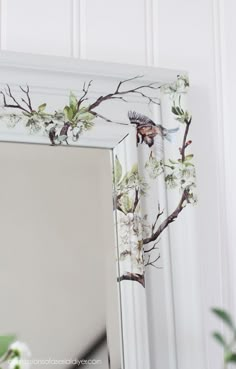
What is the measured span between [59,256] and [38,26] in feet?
1.40

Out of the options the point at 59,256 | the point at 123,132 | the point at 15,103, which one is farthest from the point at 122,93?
the point at 59,256

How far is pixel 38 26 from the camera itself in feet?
3.91

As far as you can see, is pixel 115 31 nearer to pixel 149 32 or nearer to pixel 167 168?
pixel 149 32

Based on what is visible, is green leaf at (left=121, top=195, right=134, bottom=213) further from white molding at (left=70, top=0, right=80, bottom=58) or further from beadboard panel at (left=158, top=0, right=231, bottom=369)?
white molding at (left=70, top=0, right=80, bottom=58)

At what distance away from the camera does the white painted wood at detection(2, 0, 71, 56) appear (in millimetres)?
1171

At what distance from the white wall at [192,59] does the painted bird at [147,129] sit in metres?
0.10

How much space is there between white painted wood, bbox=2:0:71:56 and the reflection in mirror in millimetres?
202

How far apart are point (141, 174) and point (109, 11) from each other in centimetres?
33

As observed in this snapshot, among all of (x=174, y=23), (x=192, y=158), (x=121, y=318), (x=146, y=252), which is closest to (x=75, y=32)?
(x=174, y=23)

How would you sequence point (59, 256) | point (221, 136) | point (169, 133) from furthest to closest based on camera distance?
point (221, 136)
point (169, 133)
point (59, 256)

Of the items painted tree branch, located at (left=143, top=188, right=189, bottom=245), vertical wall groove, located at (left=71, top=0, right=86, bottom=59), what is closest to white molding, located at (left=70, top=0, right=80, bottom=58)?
vertical wall groove, located at (left=71, top=0, right=86, bottom=59)

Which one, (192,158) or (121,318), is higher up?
(192,158)

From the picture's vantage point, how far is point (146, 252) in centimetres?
114

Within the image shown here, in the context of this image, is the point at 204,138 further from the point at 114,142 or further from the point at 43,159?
the point at 43,159
